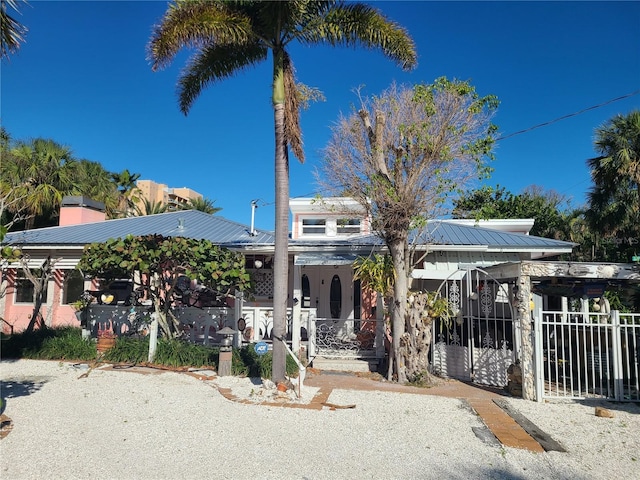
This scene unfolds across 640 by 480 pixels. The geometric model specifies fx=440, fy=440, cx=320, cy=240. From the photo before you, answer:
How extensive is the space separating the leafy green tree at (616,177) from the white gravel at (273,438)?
10.2 m

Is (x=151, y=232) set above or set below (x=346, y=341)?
above

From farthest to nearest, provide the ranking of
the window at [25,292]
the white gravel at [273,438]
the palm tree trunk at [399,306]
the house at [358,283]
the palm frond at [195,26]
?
1. the window at [25,292]
2. the palm tree trunk at [399,306]
3. the house at [358,283]
4. the palm frond at [195,26]
5. the white gravel at [273,438]

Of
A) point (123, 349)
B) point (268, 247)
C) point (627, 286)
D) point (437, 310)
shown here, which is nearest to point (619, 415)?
point (437, 310)

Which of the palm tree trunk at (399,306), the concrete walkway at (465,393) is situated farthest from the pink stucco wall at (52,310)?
the palm tree trunk at (399,306)

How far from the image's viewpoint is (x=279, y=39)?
27.5ft

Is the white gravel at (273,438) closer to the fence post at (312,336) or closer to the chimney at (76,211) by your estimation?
the fence post at (312,336)

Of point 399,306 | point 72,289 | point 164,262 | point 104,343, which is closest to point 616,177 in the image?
point 399,306

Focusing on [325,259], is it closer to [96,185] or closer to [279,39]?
[279,39]

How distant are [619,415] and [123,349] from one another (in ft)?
33.1

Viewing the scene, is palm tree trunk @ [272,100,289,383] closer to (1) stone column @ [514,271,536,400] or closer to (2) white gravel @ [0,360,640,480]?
(2) white gravel @ [0,360,640,480]

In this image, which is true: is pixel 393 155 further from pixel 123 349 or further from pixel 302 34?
pixel 123 349

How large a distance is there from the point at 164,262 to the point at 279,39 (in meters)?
5.54

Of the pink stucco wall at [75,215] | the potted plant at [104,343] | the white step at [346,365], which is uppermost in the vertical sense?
the pink stucco wall at [75,215]

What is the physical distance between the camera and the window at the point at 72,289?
15.0m
